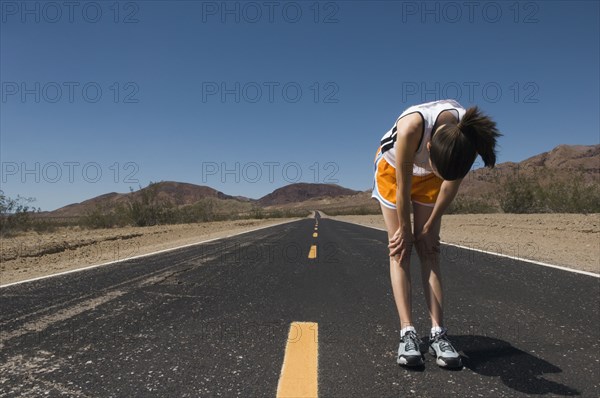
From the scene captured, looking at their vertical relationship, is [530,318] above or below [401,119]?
below

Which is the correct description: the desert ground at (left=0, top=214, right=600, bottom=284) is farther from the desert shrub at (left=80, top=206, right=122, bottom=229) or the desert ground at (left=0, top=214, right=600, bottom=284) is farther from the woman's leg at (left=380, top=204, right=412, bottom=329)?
the desert shrub at (left=80, top=206, right=122, bottom=229)

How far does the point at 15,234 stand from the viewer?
19.9 meters

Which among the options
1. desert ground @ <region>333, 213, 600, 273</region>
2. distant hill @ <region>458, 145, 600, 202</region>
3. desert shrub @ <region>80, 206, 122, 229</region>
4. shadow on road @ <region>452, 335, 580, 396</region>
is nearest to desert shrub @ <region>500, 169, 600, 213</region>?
desert ground @ <region>333, 213, 600, 273</region>

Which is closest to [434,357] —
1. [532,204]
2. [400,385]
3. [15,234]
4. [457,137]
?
[400,385]

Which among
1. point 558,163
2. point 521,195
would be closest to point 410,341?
point 521,195

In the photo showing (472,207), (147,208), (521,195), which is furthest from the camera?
(472,207)

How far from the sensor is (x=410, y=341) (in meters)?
2.17

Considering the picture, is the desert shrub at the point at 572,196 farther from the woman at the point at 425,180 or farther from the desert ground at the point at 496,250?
the woman at the point at 425,180

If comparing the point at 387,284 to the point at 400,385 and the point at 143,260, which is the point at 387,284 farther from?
the point at 143,260

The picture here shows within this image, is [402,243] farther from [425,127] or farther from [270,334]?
[270,334]

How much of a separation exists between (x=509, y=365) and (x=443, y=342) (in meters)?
0.40

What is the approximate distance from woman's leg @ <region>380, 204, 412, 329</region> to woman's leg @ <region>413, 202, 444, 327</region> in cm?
18

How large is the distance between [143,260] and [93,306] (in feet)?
11.3

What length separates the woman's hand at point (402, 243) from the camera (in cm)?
232
